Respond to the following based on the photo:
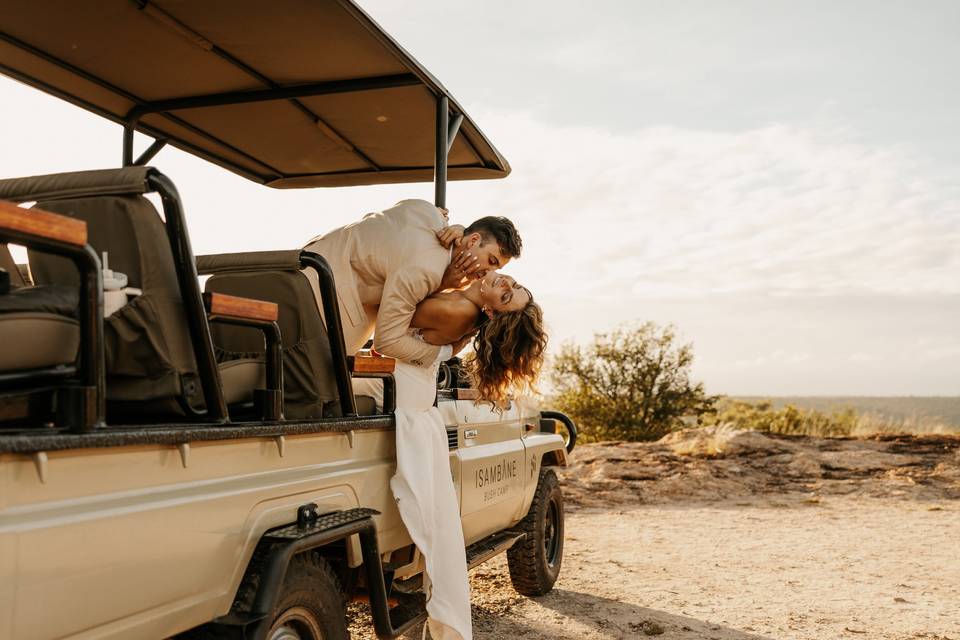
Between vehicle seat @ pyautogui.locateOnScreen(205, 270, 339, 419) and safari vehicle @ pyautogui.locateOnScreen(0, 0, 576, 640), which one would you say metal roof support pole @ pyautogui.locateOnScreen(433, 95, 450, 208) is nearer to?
safari vehicle @ pyautogui.locateOnScreen(0, 0, 576, 640)

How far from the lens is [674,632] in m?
5.43

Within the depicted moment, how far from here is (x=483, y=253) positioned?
4246 mm

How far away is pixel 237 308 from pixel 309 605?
3.39 ft

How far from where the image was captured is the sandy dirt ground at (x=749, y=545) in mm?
5715

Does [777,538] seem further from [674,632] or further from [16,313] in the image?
[16,313]

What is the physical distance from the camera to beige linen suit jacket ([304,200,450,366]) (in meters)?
3.94

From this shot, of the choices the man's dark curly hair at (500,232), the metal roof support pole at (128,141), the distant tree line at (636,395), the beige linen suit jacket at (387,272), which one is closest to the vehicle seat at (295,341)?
the beige linen suit jacket at (387,272)

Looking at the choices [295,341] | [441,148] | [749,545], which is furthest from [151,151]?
[749,545]

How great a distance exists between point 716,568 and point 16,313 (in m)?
6.40

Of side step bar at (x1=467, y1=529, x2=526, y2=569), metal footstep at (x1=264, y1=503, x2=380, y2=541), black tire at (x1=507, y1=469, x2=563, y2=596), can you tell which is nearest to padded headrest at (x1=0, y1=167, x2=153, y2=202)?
metal footstep at (x1=264, y1=503, x2=380, y2=541)

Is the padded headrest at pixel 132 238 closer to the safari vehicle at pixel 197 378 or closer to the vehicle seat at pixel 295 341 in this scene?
the safari vehicle at pixel 197 378

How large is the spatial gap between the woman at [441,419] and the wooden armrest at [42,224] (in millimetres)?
1914

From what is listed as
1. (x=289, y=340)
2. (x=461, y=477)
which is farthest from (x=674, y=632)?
(x=289, y=340)

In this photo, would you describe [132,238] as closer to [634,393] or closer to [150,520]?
[150,520]
